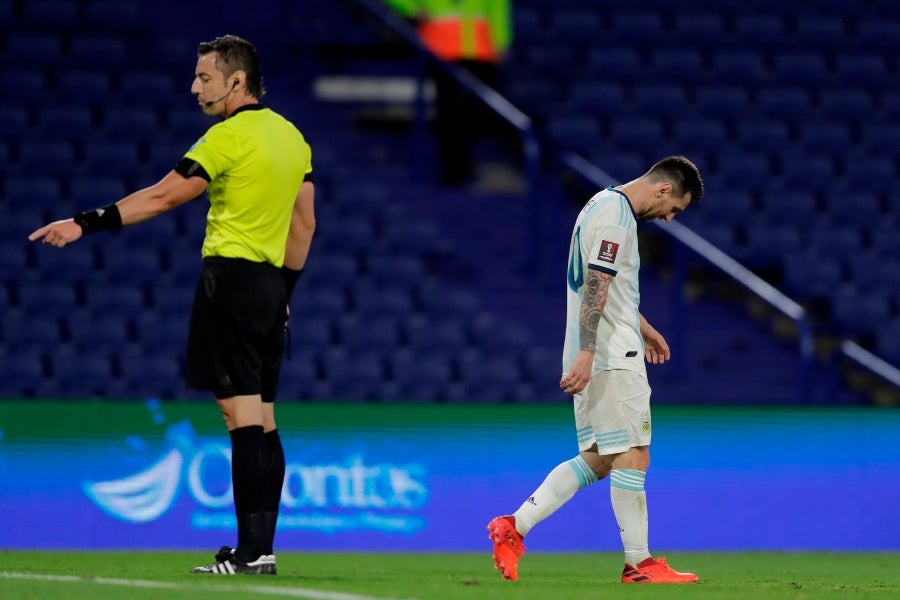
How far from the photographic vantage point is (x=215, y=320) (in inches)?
228

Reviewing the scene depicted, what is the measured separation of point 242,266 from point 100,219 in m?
0.57

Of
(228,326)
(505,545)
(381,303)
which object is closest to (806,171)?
(381,303)

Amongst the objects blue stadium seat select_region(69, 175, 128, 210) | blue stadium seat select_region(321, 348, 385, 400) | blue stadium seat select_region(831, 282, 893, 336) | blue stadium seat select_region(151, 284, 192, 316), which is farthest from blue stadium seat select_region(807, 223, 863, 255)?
blue stadium seat select_region(69, 175, 128, 210)

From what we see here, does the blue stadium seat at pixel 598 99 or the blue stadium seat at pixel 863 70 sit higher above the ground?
the blue stadium seat at pixel 863 70

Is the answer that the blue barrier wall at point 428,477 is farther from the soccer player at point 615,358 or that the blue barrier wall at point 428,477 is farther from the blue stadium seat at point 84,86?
the blue stadium seat at point 84,86

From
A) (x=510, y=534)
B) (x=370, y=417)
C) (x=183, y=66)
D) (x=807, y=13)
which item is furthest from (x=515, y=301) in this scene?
(x=510, y=534)

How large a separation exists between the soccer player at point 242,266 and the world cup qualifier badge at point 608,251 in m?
1.20

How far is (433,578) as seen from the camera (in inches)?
258

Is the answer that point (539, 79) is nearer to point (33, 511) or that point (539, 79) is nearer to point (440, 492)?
point (440, 492)

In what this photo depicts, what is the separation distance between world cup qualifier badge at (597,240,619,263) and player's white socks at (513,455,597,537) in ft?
2.77

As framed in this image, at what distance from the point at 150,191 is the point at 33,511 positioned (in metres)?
4.79

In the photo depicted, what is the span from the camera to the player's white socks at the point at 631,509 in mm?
6070

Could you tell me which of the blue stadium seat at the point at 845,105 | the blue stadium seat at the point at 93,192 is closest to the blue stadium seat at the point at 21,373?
the blue stadium seat at the point at 93,192

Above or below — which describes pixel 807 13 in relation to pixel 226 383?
above
